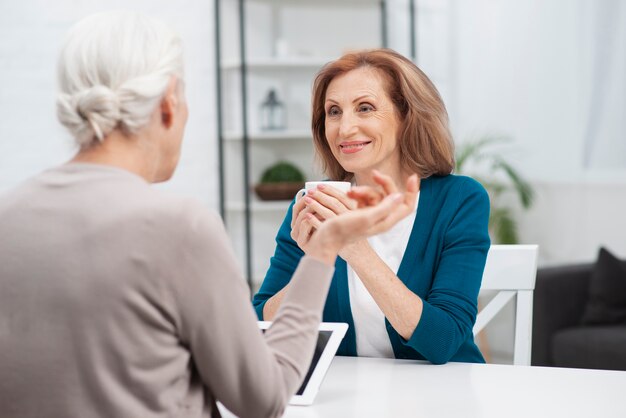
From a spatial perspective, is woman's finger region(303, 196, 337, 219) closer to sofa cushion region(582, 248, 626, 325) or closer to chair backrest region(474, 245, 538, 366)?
chair backrest region(474, 245, 538, 366)

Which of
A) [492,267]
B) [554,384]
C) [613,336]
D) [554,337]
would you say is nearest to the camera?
[554,384]

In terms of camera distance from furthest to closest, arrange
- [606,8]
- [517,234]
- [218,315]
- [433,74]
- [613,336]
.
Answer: [433,74], [517,234], [606,8], [613,336], [218,315]

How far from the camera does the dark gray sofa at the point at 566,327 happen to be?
342 cm

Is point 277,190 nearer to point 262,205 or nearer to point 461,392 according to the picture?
point 262,205

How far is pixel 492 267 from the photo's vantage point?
1.92 metres

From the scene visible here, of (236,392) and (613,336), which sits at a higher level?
(236,392)

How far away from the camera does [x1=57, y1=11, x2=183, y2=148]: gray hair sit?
3.14 feet

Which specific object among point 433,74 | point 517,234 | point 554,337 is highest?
point 433,74

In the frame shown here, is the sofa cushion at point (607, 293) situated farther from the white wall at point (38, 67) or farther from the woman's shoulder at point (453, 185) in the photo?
the white wall at point (38, 67)

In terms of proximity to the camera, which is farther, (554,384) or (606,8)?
(606,8)

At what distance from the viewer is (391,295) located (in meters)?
1.58

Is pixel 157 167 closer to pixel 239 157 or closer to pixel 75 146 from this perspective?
pixel 75 146

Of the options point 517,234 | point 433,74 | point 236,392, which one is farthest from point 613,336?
point 236,392

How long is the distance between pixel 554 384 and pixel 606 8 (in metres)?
2.99
